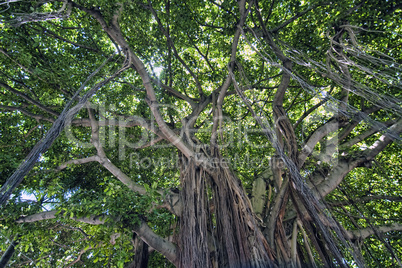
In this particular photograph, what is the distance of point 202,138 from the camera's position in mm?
5148

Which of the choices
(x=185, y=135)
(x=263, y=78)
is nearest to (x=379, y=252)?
(x=263, y=78)

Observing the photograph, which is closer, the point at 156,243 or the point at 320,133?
the point at 156,243

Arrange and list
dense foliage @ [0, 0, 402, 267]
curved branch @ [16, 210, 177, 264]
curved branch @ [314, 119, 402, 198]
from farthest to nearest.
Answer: curved branch @ [314, 119, 402, 198], curved branch @ [16, 210, 177, 264], dense foliage @ [0, 0, 402, 267]

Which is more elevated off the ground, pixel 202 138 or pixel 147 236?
pixel 202 138

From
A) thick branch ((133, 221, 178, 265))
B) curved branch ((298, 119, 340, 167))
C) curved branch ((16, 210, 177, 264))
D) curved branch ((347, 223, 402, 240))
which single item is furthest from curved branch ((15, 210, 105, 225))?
curved branch ((347, 223, 402, 240))

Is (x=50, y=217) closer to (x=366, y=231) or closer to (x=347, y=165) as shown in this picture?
(x=347, y=165)

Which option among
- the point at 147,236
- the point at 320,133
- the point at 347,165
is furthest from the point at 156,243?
the point at 347,165

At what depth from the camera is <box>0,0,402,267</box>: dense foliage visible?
7.73 feet

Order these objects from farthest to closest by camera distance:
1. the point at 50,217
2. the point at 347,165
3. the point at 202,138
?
the point at 202,138
the point at 347,165
the point at 50,217

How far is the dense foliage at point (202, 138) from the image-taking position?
92.8 inches

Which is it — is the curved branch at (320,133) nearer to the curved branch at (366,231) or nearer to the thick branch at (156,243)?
the curved branch at (366,231)

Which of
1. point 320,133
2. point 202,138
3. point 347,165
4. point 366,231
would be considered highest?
point 202,138

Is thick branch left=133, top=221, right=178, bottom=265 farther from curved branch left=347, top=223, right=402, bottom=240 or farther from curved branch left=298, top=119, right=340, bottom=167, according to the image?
curved branch left=347, top=223, right=402, bottom=240

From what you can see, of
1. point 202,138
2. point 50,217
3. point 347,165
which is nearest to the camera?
point 50,217
